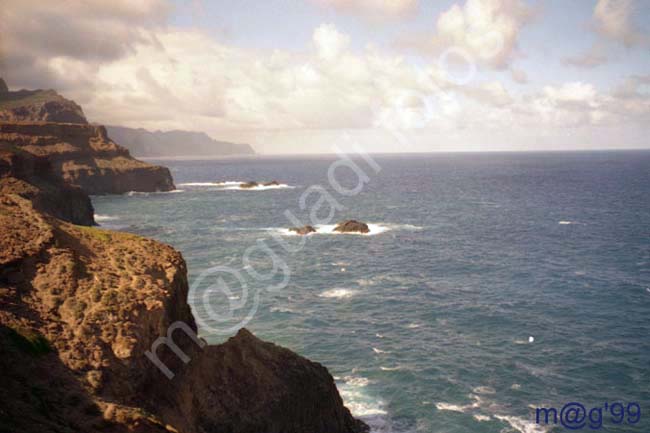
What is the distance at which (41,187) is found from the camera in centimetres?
9156

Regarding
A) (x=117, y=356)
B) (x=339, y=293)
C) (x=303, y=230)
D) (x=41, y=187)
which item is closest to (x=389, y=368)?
(x=339, y=293)

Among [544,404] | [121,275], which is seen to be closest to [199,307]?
[121,275]

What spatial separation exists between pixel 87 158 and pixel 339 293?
141 meters

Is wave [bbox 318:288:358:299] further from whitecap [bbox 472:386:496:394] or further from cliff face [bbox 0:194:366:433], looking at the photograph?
cliff face [bbox 0:194:366:433]

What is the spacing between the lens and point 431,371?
39.7m

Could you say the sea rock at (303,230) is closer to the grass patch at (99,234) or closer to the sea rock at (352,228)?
the sea rock at (352,228)

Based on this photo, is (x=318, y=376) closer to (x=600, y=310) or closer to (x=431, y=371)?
(x=431, y=371)

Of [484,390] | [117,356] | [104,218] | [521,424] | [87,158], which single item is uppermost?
[87,158]

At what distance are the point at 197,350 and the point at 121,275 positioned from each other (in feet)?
20.3

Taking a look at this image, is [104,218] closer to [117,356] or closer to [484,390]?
[117,356]

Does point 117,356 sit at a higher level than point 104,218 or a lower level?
higher

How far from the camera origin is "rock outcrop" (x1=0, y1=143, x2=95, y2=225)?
81062 millimetres

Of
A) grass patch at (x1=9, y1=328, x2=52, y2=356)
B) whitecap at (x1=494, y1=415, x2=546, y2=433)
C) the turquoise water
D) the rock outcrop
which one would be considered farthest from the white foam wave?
whitecap at (x1=494, y1=415, x2=546, y2=433)

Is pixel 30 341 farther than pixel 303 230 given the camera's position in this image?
No
